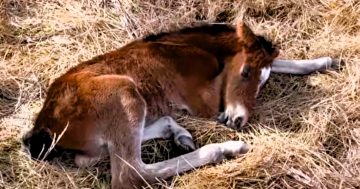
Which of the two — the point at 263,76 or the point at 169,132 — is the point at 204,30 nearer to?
the point at 263,76

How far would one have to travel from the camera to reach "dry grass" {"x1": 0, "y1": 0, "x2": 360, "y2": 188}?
14.5ft

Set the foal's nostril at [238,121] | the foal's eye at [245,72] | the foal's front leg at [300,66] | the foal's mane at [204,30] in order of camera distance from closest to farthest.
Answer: the foal's nostril at [238,121]
the foal's eye at [245,72]
the foal's mane at [204,30]
the foal's front leg at [300,66]

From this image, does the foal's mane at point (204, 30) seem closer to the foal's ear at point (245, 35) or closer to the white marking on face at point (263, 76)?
the foal's ear at point (245, 35)

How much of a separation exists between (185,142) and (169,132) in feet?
0.61

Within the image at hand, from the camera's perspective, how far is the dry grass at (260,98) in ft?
14.5

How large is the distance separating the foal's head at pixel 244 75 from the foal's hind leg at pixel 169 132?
32 cm

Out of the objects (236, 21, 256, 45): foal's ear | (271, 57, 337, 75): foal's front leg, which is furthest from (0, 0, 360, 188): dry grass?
(236, 21, 256, 45): foal's ear

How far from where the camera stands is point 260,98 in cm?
518

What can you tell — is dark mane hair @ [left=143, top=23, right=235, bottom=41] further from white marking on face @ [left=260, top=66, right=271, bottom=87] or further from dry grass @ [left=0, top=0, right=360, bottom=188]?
dry grass @ [left=0, top=0, right=360, bottom=188]

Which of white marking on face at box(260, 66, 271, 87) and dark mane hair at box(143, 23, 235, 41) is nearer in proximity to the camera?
white marking on face at box(260, 66, 271, 87)

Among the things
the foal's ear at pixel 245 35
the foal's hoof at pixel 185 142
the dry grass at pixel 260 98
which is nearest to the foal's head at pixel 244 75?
the foal's ear at pixel 245 35

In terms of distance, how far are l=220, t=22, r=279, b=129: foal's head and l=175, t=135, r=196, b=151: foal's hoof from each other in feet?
1.01

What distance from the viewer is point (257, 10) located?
243 inches

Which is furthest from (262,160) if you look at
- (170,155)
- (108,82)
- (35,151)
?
(35,151)
